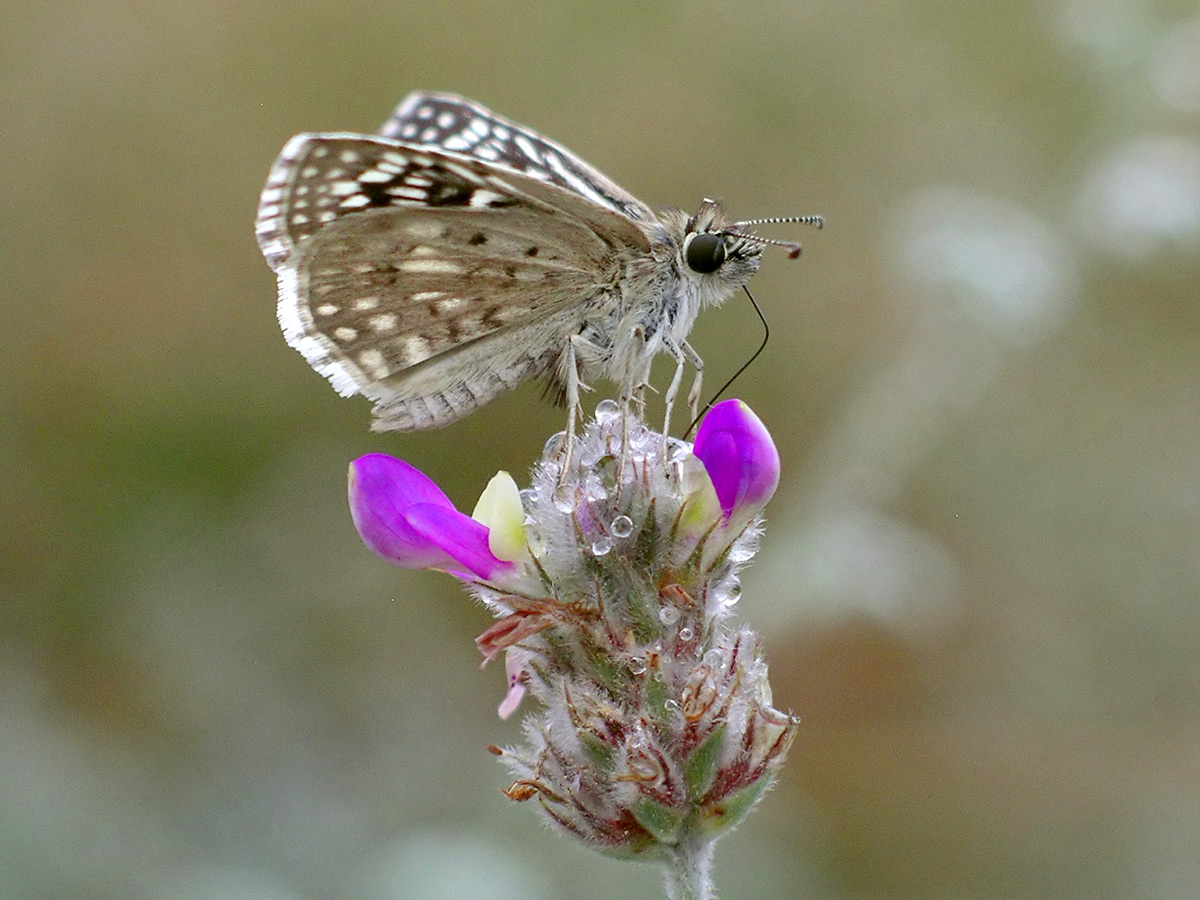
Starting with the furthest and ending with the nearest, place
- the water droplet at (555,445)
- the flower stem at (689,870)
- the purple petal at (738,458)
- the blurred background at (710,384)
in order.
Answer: the blurred background at (710,384)
the water droplet at (555,445)
the purple petal at (738,458)
the flower stem at (689,870)

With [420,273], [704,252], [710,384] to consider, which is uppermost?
[710,384]

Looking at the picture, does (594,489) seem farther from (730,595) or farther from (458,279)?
(458,279)

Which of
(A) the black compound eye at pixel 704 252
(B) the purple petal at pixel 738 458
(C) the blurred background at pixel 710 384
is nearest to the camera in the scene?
(B) the purple petal at pixel 738 458

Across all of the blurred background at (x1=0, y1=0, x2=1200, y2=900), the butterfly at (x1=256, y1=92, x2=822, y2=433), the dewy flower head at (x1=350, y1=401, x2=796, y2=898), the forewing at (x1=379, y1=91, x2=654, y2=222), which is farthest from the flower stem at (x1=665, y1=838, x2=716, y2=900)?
the blurred background at (x1=0, y1=0, x2=1200, y2=900)

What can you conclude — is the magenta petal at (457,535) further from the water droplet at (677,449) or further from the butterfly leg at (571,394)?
the water droplet at (677,449)

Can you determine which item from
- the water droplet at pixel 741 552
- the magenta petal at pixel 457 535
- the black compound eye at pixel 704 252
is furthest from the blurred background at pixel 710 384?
the black compound eye at pixel 704 252

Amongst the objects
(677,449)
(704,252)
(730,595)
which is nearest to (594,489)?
(677,449)
